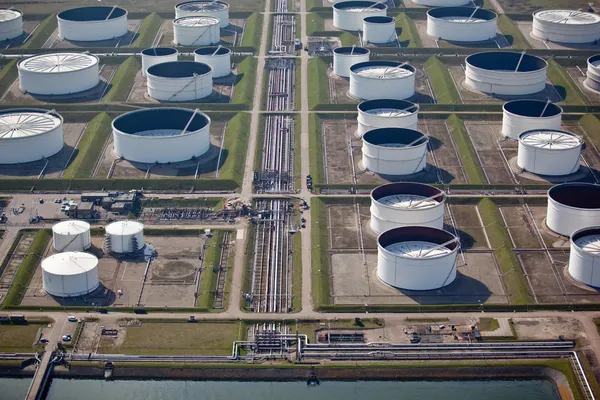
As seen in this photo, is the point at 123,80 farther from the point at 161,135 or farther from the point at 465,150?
the point at 465,150

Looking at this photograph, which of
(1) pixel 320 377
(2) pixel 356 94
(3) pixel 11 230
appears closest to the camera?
(1) pixel 320 377

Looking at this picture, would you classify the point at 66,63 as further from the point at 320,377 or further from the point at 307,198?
the point at 320,377

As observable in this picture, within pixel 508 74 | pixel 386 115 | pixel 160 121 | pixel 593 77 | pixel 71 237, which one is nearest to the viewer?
pixel 71 237

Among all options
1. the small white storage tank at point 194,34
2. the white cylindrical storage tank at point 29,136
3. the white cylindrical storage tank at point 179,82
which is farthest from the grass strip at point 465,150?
the white cylindrical storage tank at point 29,136

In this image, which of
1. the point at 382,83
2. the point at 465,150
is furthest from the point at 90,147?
the point at 465,150

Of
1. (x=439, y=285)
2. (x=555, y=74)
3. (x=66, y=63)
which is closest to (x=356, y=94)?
(x=555, y=74)

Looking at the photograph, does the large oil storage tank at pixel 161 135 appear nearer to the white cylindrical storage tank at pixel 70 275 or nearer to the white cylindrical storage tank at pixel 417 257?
the white cylindrical storage tank at pixel 70 275

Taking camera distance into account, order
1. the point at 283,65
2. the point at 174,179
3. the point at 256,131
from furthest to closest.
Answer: the point at 283,65 → the point at 256,131 → the point at 174,179
